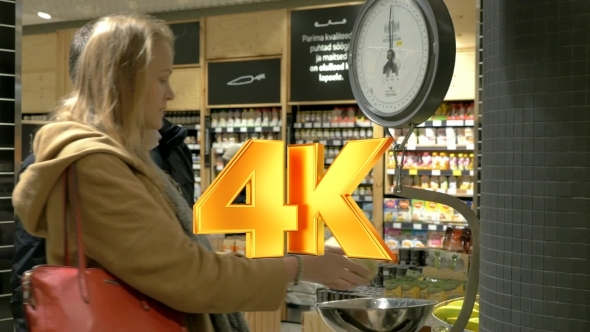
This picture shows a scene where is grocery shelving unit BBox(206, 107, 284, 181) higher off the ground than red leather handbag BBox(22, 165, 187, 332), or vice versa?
grocery shelving unit BBox(206, 107, 284, 181)

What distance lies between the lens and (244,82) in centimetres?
805

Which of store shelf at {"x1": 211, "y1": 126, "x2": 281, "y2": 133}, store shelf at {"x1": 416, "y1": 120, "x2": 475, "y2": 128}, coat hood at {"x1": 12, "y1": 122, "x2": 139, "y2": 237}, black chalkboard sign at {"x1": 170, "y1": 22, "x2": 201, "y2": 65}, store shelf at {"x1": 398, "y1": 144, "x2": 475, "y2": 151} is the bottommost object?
coat hood at {"x1": 12, "y1": 122, "x2": 139, "y2": 237}

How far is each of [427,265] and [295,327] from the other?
3.45 metres

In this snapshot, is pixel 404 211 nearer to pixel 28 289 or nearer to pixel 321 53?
pixel 321 53

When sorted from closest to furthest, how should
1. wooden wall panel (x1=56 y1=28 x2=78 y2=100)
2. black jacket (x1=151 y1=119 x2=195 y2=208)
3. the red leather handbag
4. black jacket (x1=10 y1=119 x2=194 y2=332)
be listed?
the red leather handbag
black jacket (x1=10 y1=119 x2=194 y2=332)
black jacket (x1=151 y1=119 x2=195 y2=208)
wooden wall panel (x1=56 y1=28 x2=78 y2=100)

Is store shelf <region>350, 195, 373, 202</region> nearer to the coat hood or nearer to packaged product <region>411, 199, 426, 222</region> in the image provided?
packaged product <region>411, 199, 426, 222</region>

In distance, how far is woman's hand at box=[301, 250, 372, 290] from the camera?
174 centimetres

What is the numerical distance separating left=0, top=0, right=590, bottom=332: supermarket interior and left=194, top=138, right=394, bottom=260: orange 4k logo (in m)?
0.08

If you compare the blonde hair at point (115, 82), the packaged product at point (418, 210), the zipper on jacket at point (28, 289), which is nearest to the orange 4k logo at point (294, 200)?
the blonde hair at point (115, 82)

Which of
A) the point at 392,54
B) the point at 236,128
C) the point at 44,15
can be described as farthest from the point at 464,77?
the point at 44,15

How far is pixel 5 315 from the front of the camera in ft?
7.85

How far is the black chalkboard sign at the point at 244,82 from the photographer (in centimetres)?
788

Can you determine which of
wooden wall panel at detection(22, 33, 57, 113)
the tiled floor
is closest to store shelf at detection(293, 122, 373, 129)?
the tiled floor

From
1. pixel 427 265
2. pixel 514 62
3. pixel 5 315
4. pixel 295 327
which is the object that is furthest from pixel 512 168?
pixel 295 327
